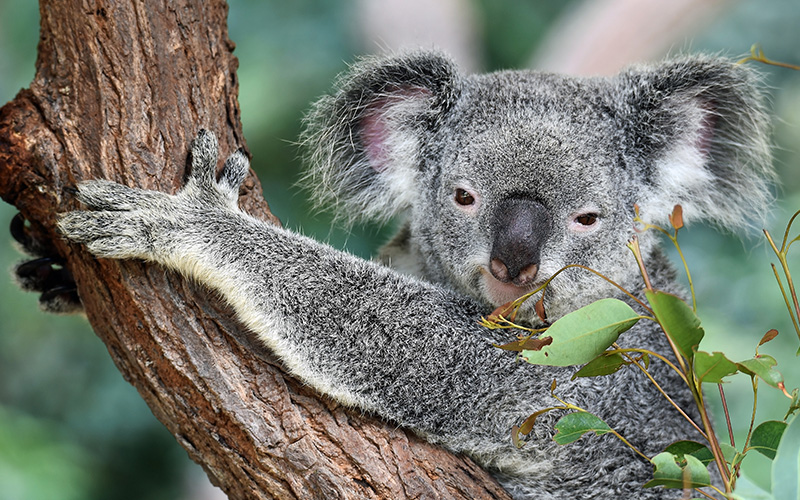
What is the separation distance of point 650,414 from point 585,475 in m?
0.32

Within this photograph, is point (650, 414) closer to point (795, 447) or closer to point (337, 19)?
point (795, 447)

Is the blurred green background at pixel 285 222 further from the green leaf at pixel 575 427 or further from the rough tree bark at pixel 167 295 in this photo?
the green leaf at pixel 575 427

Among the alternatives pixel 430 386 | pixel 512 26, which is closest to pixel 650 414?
pixel 430 386

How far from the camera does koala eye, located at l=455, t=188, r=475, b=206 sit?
224 cm

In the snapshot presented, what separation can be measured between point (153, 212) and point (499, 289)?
105 centimetres

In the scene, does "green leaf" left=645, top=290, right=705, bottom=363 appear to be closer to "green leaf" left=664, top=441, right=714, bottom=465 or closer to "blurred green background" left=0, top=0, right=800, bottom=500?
"green leaf" left=664, top=441, right=714, bottom=465

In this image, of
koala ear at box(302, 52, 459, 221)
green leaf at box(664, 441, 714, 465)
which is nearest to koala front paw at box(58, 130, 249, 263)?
koala ear at box(302, 52, 459, 221)

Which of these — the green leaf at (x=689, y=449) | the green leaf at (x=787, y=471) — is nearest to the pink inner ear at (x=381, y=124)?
the green leaf at (x=689, y=449)

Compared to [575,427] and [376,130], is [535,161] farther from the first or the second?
[575,427]

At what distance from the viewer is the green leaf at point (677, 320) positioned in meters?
1.32

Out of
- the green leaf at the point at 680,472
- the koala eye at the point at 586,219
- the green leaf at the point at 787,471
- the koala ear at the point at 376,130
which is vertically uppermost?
the koala ear at the point at 376,130

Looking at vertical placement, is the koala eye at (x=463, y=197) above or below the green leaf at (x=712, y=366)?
above

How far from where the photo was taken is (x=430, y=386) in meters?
2.16

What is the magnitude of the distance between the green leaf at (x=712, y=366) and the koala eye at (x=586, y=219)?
2.75ft
